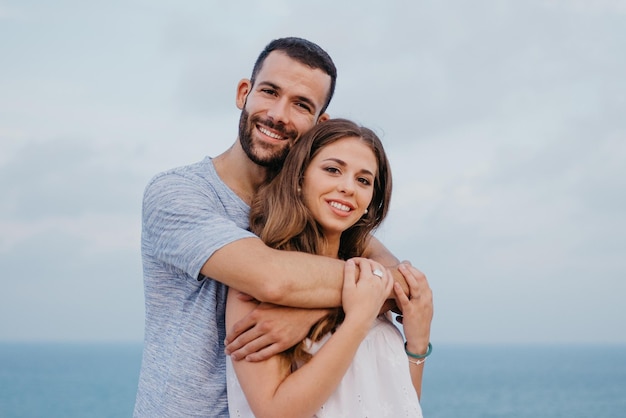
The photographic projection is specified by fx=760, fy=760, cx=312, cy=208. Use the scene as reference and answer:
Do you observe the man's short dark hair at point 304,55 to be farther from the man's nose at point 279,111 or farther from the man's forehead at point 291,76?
the man's nose at point 279,111

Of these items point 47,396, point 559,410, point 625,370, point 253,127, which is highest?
point 625,370

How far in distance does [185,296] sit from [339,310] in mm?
678

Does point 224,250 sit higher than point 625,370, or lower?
lower

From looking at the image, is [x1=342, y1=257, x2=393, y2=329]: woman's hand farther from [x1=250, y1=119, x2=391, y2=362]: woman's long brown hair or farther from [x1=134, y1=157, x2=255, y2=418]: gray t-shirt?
[x1=134, y1=157, x2=255, y2=418]: gray t-shirt

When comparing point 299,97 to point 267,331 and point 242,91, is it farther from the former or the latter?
point 267,331

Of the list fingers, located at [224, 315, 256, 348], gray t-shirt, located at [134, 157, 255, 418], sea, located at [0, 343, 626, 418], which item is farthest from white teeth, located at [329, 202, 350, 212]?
sea, located at [0, 343, 626, 418]

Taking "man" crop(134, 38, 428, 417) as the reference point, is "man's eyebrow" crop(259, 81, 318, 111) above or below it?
above

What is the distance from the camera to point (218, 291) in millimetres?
3127

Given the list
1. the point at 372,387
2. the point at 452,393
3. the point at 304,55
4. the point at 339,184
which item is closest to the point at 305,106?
the point at 304,55

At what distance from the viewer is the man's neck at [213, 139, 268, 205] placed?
3.49 m

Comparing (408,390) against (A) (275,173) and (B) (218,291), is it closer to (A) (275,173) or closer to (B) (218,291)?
(B) (218,291)

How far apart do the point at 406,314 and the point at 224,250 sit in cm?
88

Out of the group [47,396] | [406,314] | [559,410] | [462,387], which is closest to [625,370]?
[462,387]

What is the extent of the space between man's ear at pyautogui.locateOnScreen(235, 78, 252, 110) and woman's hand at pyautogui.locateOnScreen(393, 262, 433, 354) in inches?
48.6
